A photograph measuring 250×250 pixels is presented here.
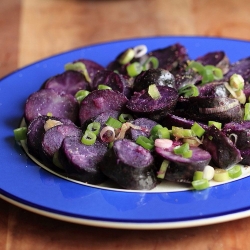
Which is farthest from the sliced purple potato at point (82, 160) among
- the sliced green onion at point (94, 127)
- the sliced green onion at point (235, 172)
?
the sliced green onion at point (235, 172)

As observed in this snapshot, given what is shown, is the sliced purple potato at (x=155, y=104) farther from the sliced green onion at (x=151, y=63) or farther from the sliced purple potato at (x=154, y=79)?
the sliced green onion at (x=151, y=63)

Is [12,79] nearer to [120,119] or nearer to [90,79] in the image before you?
[90,79]

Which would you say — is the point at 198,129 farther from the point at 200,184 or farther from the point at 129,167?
the point at 129,167

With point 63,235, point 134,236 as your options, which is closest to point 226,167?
point 134,236

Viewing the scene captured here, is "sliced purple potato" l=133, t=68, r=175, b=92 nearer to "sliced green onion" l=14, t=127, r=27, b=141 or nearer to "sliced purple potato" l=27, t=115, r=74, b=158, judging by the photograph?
"sliced purple potato" l=27, t=115, r=74, b=158

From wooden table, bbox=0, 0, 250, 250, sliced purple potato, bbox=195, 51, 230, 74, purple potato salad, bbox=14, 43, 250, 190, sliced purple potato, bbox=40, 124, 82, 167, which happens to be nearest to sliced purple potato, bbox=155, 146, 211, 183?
purple potato salad, bbox=14, 43, 250, 190
